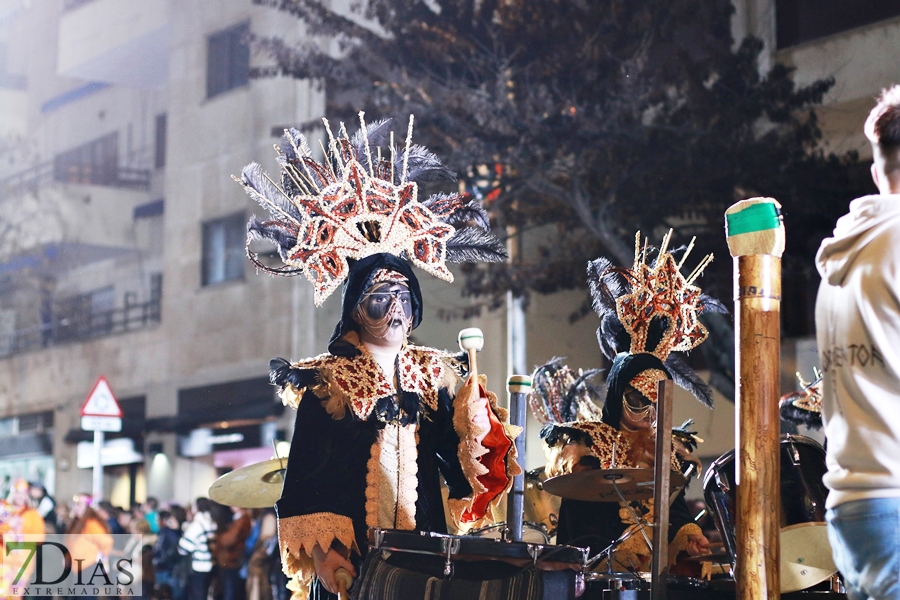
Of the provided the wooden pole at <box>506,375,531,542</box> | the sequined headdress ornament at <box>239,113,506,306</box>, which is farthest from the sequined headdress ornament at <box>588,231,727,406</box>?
the sequined headdress ornament at <box>239,113,506,306</box>

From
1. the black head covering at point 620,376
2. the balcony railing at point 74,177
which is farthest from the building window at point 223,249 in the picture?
the black head covering at point 620,376

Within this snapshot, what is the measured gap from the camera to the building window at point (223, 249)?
2023 centimetres

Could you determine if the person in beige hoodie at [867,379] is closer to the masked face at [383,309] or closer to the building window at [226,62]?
the masked face at [383,309]

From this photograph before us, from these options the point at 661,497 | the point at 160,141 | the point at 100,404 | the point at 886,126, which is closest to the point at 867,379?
the point at 886,126

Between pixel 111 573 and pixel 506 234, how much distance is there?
5.69 meters

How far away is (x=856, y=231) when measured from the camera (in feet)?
10.2

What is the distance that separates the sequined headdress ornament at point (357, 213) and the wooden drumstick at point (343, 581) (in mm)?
1125

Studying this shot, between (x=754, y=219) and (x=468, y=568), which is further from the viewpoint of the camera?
(x=468, y=568)

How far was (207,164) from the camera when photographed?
20.6 metres

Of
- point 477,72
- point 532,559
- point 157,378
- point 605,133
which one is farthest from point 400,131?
point 532,559

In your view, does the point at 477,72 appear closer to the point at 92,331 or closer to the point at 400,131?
the point at 400,131

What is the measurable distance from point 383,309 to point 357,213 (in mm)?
431

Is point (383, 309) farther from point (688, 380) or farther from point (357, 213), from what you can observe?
point (688, 380)

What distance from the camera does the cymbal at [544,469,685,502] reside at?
5.38m
